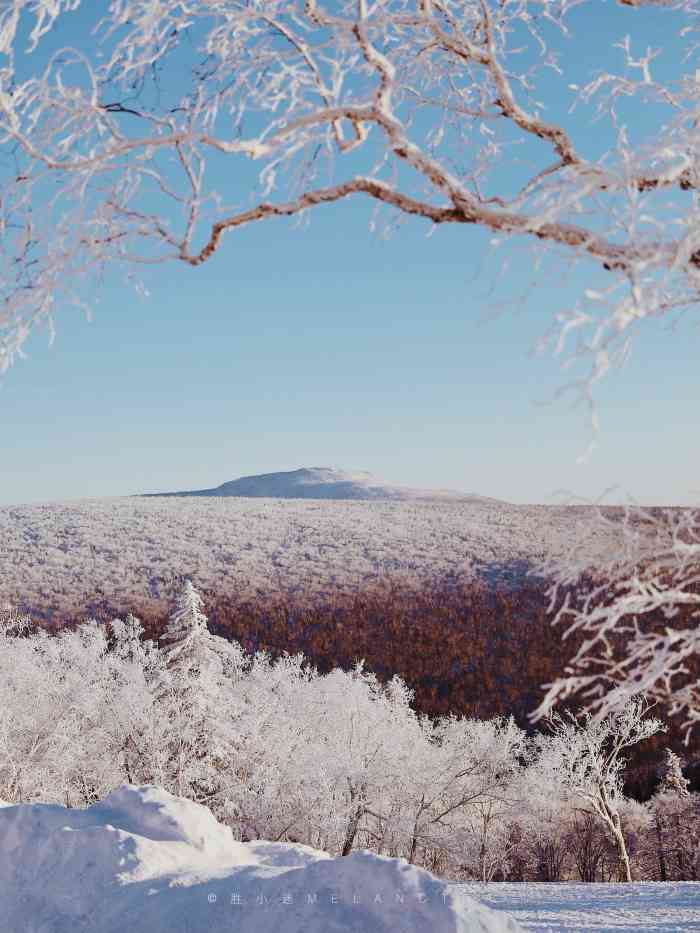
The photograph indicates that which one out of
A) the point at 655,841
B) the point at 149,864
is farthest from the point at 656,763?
the point at 149,864

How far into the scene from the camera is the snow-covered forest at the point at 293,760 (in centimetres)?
2272

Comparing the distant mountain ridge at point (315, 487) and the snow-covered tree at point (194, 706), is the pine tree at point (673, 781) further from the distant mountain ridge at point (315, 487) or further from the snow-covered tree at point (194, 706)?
the distant mountain ridge at point (315, 487)

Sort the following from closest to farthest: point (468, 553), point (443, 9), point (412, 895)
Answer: point (412, 895) < point (443, 9) < point (468, 553)

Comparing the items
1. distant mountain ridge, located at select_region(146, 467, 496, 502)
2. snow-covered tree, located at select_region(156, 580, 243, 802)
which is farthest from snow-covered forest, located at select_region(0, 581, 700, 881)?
distant mountain ridge, located at select_region(146, 467, 496, 502)

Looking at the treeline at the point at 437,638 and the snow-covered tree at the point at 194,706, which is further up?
the snow-covered tree at the point at 194,706

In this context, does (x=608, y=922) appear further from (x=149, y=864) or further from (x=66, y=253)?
(x=66, y=253)

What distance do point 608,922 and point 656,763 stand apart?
33326mm

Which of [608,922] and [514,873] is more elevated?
[608,922]

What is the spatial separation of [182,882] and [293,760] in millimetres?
20495

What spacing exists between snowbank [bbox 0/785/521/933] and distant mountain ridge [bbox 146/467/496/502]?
4696 inches

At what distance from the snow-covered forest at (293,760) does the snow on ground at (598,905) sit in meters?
10.2

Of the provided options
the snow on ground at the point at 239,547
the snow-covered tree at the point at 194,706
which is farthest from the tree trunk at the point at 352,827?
the snow on ground at the point at 239,547

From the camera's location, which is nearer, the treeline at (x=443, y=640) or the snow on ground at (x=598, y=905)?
the snow on ground at (x=598, y=905)

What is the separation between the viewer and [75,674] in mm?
26766
